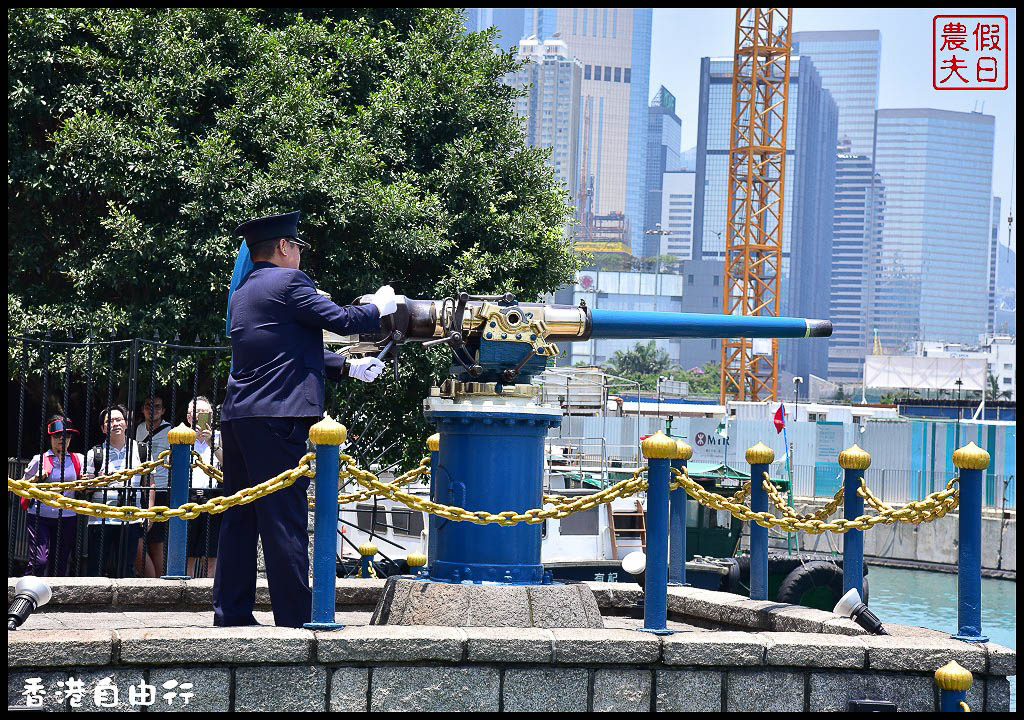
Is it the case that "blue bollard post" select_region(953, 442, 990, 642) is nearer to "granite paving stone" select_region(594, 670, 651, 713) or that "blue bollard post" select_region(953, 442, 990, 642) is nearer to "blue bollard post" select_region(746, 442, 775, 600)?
"blue bollard post" select_region(746, 442, 775, 600)

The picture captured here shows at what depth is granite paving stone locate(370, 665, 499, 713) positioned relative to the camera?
5738 millimetres

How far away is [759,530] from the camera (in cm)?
761

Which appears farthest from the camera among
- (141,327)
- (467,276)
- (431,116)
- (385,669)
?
(431,116)

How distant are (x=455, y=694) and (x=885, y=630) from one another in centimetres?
235

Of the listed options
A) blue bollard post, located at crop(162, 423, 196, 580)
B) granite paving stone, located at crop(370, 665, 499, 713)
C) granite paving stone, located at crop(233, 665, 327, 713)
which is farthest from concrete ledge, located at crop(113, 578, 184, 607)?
granite paving stone, located at crop(370, 665, 499, 713)

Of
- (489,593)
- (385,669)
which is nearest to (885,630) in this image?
(489,593)

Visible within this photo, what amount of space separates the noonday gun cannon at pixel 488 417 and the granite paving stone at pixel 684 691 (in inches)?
46.3

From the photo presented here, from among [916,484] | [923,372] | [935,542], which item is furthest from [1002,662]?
[923,372]

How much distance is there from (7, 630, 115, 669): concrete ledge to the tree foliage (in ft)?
31.1

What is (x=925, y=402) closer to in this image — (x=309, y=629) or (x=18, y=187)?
(x=18, y=187)

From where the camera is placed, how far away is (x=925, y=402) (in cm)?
6900

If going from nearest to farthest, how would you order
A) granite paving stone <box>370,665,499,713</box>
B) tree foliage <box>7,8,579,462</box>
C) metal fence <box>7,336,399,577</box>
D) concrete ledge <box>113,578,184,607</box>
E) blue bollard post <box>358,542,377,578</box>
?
granite paving stone <box>370,665,499,713</box> < concrete ledge <box>113,578,184,607</box> < metal fence <box>7,336,399,577</box> < blue bollard post <box>358,542,377,578</box> < tree foliage <box>7,8,579,462</box>

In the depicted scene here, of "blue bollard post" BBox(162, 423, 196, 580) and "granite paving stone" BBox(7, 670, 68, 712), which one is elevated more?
"blue bollard post" BBox(162, 423, 196, 580)

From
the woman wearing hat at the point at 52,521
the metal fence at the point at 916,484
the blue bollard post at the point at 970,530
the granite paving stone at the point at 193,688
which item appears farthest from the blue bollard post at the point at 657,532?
the metal fence at the point at 916,484
